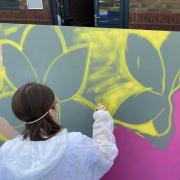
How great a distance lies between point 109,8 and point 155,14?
848 mm

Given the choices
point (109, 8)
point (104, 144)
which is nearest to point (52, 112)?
point (104, 144)

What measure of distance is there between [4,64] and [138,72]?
32.8 inches

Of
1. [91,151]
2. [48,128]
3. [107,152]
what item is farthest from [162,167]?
[48,128]

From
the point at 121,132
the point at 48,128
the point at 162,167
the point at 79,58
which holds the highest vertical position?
the point at 79,58

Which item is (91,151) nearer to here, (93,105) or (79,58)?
(93,105)

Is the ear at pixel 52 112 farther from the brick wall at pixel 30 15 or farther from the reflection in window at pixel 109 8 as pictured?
the brick wall at pixel 30 15

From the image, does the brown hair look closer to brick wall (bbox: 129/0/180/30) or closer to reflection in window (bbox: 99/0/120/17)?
brick wall (bbox: 129/0/180/30)

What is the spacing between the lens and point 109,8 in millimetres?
4797

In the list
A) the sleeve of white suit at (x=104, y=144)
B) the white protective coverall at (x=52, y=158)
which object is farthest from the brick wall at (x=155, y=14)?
the white protective coverall at (x=52, y=158)

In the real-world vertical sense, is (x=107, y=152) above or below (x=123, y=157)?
above

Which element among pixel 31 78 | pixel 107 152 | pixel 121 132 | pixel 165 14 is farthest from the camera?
pixel 165 14

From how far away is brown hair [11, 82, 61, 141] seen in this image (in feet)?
3.65

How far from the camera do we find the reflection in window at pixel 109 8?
4672 millimetres

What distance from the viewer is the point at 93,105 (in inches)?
64.6
